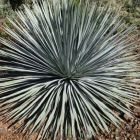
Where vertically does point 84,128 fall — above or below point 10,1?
below

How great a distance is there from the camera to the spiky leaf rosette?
5.27 meters

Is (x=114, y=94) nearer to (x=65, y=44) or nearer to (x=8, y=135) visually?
(x=65, y=44)

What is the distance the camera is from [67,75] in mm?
5512

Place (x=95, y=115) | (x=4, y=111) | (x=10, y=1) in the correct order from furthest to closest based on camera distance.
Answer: (x=10, y=1)
(x=4, y=111)
(x=95, y=115)

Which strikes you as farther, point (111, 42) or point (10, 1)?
point (10, 1)

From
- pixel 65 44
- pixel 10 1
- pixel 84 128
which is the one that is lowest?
pixel 84 128

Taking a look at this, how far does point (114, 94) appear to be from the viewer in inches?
213

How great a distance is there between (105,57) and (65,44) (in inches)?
26.9

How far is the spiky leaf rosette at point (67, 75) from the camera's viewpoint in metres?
5.27

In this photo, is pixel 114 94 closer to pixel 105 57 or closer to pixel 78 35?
pixel 105 57

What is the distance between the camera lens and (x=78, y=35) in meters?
5.60

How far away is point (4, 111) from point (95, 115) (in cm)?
139

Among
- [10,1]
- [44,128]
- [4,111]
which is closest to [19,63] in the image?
[4,111]

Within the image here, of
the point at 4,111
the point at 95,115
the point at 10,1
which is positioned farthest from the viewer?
the point at 10,1
